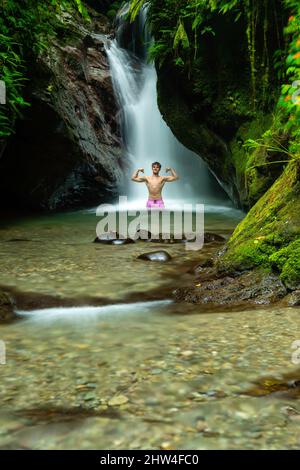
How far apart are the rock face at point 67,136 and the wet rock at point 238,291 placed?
8660 millimetres

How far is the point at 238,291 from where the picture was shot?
4.72 m

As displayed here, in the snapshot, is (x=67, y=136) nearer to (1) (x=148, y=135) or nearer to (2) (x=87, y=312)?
(1) (x=148, y=135)

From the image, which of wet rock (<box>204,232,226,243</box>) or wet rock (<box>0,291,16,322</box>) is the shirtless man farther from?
wet rock (<box>0,291,16,322</box>)

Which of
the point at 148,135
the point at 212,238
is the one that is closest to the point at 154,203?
the point at 212,238

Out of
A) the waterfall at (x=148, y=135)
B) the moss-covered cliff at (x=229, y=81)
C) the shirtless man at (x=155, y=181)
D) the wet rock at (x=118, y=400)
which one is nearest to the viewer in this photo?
the wet rock at (x=118, y=400)

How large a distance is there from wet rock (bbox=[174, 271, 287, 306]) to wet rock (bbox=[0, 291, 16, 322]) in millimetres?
1656

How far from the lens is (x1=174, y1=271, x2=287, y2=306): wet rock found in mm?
4547

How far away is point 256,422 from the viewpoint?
223 centimetres

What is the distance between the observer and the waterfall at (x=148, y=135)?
1828 centimetres

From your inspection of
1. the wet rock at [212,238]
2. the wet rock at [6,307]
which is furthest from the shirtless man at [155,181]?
the wet rock at [6,307]

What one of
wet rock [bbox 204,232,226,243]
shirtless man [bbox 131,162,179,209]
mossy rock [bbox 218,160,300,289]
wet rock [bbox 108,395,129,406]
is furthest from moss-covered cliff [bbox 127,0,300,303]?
wet rock [bbox 108,395,129,406]

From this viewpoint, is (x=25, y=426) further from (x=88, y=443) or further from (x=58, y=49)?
(x=58, y=49)

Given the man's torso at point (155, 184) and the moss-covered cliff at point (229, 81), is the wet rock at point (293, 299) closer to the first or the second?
the moss-covered cliff at point (229, 81)

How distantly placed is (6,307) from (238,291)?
2298mm
